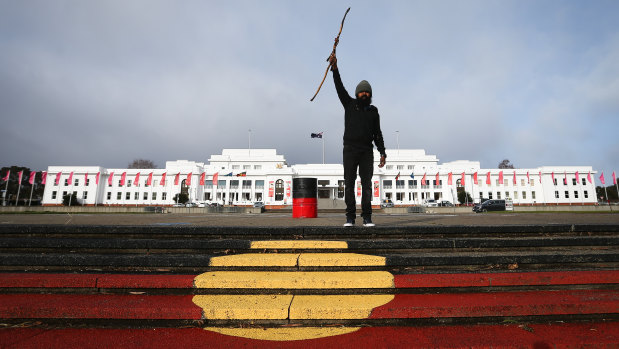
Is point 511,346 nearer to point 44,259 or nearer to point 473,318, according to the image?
point 473,318

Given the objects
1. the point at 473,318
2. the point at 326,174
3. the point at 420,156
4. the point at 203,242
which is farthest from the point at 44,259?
the point at 420,156

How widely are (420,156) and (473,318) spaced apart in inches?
2715

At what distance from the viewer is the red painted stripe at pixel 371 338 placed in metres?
1.62

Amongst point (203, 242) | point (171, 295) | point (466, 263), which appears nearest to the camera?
point (171, 295)

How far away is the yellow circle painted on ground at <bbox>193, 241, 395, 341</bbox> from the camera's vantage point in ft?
6.05

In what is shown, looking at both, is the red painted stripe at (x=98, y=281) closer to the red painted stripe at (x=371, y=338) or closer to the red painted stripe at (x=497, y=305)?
the red painted stripe at (x=371, y=338)

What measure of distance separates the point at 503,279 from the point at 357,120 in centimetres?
247

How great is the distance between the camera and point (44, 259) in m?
2.62

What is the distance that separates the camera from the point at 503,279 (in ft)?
7.53

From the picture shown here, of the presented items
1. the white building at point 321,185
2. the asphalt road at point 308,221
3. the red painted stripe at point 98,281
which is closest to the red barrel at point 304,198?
the asphalt road at point 308,221

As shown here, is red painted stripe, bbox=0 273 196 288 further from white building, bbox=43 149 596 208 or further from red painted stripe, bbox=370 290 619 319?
white building, bbox=43 149 596 208

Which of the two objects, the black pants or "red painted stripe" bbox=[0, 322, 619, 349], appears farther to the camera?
the black pants

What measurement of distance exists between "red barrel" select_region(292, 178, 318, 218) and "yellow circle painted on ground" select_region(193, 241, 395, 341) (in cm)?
348

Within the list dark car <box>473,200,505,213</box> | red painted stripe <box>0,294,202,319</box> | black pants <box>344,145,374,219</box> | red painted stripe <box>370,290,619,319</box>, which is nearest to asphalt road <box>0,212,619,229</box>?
black pants <box>344,145,374,219</box>
